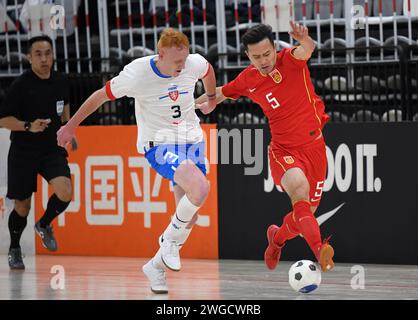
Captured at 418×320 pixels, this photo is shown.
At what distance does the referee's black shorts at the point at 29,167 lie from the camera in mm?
11383

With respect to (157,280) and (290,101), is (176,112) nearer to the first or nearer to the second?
(290,101)

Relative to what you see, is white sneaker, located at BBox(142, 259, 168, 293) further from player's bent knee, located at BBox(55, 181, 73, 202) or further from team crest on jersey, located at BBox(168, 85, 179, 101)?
player's bent knee, located at BBox(55, 181, 73, 202)

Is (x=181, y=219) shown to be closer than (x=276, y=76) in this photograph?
Yes

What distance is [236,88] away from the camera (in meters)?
9.30

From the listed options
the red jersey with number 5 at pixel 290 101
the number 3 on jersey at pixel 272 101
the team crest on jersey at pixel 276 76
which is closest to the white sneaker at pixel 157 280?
the red jersey with number 5 at pixel 290 101

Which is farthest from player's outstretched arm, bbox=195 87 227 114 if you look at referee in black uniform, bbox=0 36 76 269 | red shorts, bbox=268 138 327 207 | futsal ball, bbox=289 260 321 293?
referee in black uniform, bbox=0 36 76 269

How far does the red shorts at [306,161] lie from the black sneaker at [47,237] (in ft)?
10.5

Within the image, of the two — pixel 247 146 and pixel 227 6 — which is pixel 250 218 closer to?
pixel 247 146

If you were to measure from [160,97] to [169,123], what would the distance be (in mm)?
230

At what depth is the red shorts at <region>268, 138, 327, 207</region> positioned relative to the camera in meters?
8.88

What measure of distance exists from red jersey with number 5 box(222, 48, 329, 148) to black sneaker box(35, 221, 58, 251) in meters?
3.26

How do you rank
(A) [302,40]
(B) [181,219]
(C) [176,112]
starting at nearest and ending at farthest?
(A) [302,40] → (B) [181,219] → (C) [176,112]

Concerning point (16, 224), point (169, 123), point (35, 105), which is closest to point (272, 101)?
point (169, 123)

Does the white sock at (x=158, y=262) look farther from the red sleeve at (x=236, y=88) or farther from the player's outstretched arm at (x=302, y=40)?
the player's outstretched arm at (x=302, y=40)
